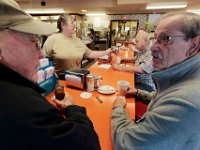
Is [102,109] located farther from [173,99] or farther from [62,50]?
[62,50]

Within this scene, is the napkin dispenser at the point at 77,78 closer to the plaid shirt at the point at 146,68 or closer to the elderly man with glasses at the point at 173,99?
the elderly man with glasses at the point at 173,99

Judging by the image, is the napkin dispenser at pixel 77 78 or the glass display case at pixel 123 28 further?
the glass display case at pixel 123 28

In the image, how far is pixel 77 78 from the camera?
1.76 meters

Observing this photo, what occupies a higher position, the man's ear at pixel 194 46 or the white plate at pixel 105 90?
the man's ear at pixel 194 46

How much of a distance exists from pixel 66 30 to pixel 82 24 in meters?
9.47

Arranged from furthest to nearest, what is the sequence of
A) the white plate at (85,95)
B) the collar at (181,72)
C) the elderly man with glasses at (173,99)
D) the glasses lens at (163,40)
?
1. the white plate at (85,95)
2. the glasses lens at (163,40)
3. the collar at (181,72)
4. the elderly man with glasses at (173,99)

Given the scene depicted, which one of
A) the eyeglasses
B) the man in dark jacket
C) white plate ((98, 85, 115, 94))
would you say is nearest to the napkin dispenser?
white plate ((98, 85, 115, 94))

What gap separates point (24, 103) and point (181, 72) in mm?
793

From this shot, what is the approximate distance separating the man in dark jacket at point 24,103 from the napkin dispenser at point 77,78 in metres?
0.97

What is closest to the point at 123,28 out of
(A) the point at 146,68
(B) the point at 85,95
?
(A) the point at 146,68

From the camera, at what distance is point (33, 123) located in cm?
53

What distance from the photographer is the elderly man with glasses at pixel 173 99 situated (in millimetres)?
760

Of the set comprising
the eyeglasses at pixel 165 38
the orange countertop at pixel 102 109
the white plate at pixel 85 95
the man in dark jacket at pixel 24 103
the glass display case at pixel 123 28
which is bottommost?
the orange countertop at pixel 102 109

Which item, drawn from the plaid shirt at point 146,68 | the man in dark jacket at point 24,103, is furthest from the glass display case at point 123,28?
the man in dark jacket at point 24,103
